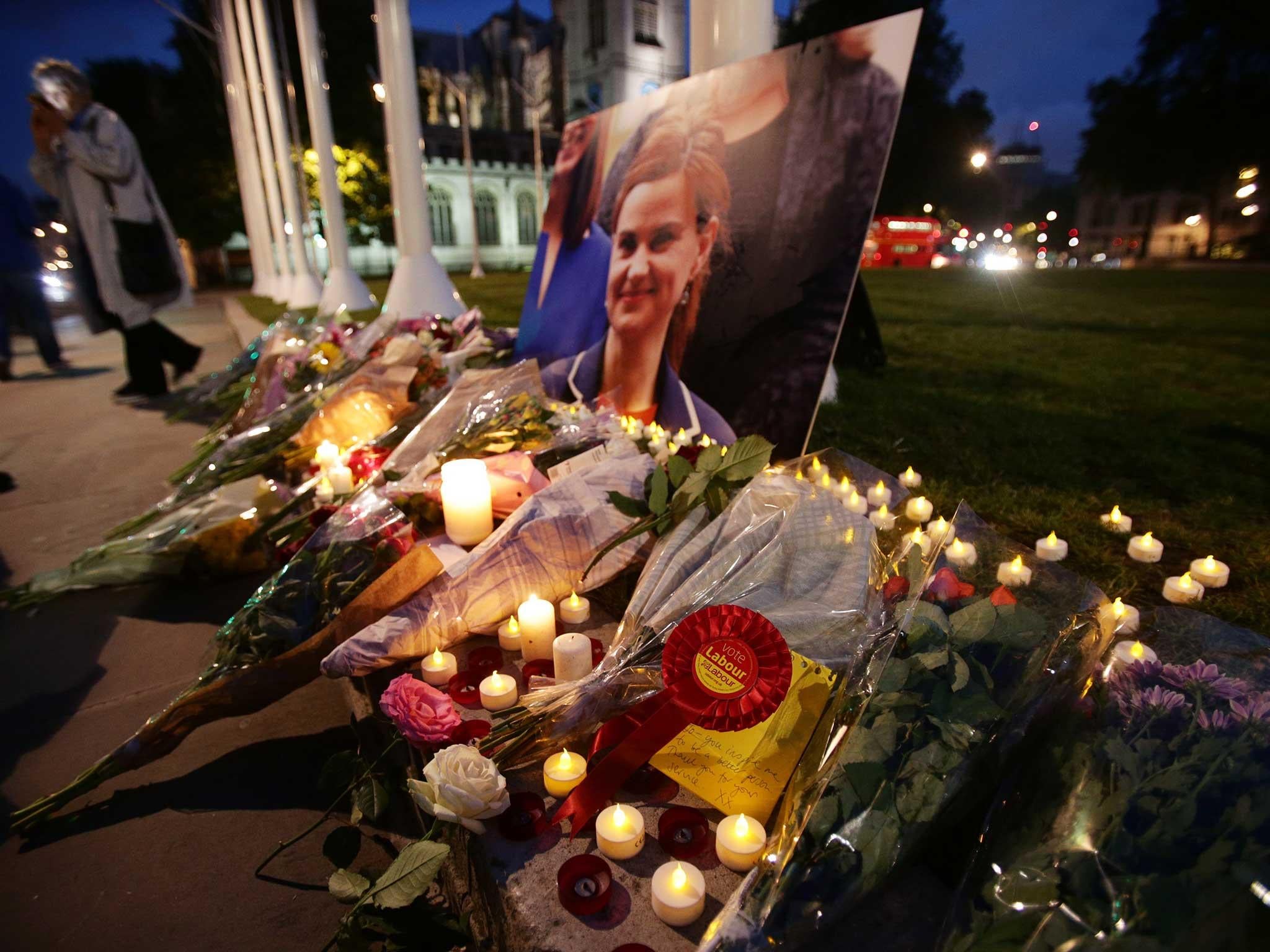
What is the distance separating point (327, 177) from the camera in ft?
35.3

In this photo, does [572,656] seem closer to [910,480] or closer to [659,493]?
[659,493]

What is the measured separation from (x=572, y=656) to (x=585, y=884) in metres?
0.57

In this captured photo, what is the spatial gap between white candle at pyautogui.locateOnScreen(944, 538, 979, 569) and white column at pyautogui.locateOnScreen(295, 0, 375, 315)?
10.2 meters

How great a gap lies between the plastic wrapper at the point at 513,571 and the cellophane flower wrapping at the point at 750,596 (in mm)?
345

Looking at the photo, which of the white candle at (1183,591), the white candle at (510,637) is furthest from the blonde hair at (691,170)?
the white candle at (1183,591)

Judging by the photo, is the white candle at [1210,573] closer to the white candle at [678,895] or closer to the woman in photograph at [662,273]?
the woman in photograph at [662,273]

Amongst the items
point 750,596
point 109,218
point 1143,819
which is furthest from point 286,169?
point 1143,819

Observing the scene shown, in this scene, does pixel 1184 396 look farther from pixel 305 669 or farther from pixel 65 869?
pixel 65 869

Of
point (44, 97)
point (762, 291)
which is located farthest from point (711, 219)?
point (44, 97)

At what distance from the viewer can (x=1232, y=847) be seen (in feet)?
3.04

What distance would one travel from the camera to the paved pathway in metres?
1.62

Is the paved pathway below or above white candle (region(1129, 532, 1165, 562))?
below

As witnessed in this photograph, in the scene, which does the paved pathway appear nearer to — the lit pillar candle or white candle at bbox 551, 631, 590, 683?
the lit pillar candle

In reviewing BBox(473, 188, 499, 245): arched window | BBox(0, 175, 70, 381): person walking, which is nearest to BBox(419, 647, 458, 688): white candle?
BBox(0, 175, 70, 381): person walking
